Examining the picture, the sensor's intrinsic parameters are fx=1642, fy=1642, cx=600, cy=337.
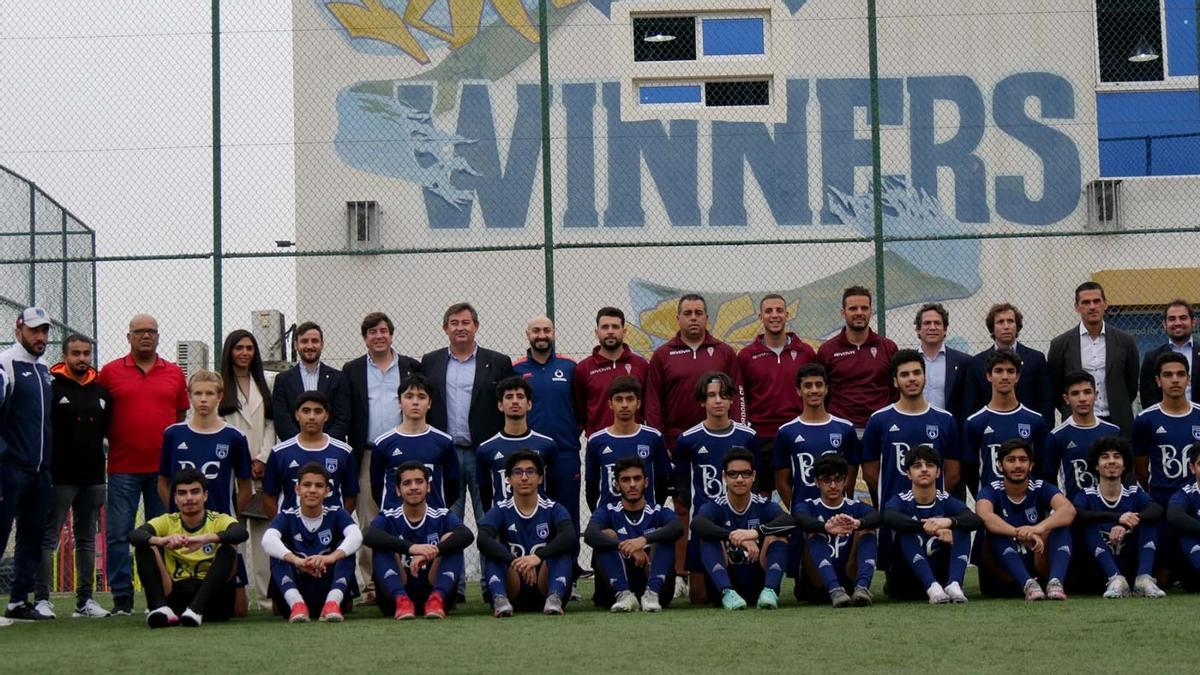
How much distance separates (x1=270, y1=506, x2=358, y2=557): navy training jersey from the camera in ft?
29.1

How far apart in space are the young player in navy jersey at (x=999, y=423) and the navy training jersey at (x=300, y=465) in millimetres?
3514

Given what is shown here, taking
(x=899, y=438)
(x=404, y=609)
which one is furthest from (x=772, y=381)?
(x=404, y=609)

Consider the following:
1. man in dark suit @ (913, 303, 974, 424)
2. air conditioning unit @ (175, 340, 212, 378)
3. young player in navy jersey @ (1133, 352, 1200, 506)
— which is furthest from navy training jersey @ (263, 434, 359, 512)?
young player in navy jersey @ (1133, 352, 1200, 506)

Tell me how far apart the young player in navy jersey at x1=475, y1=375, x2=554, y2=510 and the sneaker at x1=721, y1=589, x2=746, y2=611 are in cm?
120

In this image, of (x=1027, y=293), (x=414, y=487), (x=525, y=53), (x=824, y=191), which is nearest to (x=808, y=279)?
(x=824, y=191)

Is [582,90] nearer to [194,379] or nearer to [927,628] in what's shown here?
[194,379]

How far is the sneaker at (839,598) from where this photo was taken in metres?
8.56

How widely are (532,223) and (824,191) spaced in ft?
10.3

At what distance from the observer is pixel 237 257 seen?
11.9m

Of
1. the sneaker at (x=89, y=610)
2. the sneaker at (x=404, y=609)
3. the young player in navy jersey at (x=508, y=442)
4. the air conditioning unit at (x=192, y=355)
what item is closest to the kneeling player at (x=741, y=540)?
the young player in navy jersey at (x=508, y=442)

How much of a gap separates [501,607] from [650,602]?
0.79 metres

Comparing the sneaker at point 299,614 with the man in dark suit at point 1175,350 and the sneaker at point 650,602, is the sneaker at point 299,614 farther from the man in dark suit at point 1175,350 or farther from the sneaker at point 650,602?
the man in dark suit at point 1175,350

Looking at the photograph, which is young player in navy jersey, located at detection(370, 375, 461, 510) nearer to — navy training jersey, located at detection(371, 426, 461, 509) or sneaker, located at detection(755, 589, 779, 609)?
navy training jersey, located at detection(371, 426, 461, 509)

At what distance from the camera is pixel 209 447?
30.0ft
